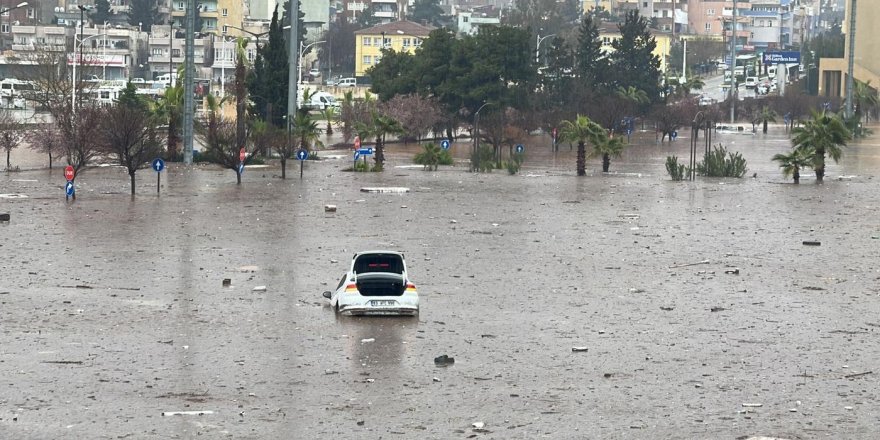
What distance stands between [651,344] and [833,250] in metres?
12.7

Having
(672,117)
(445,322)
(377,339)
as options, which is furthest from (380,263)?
(672,117)

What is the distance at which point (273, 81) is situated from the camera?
70.6 metres

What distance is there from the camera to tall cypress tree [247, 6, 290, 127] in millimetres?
70688

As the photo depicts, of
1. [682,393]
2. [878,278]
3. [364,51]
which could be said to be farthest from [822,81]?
[682,393]

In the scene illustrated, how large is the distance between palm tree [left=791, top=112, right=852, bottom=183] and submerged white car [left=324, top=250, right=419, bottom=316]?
108 feet

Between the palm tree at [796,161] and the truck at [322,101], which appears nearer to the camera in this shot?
the palm tree at [796,161]

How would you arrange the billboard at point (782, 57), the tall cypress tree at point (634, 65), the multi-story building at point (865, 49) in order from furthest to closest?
1. the billboard at point (782, 57)
2. the multi-story building at point (865, 49)
3. the tall cypress tree at point (634, 65)

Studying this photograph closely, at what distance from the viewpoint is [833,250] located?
32.5 meters

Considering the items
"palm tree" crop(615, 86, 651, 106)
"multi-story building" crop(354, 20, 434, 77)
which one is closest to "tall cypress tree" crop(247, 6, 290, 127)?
"palm tree" crop(615, 86, 651, 106)

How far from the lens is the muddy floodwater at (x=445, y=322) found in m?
16.5

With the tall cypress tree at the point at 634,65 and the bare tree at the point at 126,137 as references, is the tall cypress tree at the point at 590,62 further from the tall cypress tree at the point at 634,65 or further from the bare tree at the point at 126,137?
the bare tree at the point at 126,137

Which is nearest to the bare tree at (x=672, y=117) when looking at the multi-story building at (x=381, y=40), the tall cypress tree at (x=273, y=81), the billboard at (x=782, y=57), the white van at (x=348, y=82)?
the tall cypress tree at (x=273, y=81)

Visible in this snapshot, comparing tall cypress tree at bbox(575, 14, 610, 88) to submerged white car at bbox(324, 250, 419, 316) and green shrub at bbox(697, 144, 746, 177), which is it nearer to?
green shrub at bbox(697, 144, 746, 177)

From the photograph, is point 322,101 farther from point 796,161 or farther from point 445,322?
point 445,322
